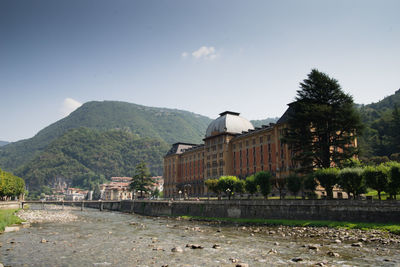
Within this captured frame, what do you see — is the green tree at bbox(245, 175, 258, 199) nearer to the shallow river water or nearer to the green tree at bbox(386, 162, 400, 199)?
the green tree at bbox(386, 162, 400, 199)

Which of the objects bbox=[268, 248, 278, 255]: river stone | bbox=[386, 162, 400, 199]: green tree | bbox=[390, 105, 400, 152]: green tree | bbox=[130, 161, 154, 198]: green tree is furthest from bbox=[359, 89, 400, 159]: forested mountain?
bbox=[130, 161, 154, 198]: green tree

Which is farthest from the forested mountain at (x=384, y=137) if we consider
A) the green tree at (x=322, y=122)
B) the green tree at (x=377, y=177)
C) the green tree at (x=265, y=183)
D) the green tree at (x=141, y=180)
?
the green tree at (x=141, y=180)

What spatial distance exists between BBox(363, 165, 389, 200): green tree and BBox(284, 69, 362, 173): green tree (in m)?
11.7

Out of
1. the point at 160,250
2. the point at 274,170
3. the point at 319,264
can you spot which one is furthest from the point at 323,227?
the point at 274,170

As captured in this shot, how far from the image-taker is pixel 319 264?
65.3 ft

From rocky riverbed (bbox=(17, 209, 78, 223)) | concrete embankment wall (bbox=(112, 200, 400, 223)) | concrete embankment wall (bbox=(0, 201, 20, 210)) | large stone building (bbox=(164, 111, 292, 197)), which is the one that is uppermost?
large stone building (bbox=(164, 111, 292, 197))

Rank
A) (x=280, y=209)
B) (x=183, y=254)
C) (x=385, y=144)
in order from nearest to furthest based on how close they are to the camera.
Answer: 1. (x=183, y=254)
2. (x=280, y=209)
3. (x=385, y=144)

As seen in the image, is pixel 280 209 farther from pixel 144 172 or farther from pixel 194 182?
pixel 144 172

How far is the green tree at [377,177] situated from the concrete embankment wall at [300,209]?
4.44 meters

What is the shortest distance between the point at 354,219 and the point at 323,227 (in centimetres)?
398

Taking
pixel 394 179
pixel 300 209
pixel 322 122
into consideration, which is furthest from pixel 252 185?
pixel 394 179

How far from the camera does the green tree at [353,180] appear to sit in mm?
42938

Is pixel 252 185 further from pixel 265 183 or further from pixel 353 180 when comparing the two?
pixel 353 180

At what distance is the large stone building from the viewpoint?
83500mm
